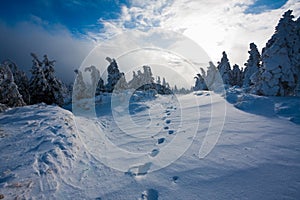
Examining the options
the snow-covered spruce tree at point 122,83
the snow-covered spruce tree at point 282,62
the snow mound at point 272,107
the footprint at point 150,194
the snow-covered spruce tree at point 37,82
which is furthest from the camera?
the snow-covered spruce tree at point 122,83

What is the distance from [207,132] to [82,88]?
1151 inches

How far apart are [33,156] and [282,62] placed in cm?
1437

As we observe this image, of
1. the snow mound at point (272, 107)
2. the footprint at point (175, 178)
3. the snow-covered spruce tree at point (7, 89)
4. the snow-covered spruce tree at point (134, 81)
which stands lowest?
→ the footprint at point (175, 178)

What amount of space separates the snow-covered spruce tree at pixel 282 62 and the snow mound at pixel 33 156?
1243 centimetres

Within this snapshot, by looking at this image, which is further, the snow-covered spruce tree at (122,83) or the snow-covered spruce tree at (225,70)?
the snow-covered spruce tree at (225,70)

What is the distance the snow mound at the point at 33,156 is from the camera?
12.4ft

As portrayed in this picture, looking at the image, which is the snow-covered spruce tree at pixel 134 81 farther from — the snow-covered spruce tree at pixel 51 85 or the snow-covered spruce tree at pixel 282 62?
the snow-covered spruce tree at pixel 282 62

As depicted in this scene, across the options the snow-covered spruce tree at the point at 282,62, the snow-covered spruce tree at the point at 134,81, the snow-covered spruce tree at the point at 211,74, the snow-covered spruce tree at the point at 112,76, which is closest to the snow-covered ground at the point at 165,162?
the snow-covered spruce tree at the point at 282,62

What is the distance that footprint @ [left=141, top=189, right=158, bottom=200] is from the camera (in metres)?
3.49

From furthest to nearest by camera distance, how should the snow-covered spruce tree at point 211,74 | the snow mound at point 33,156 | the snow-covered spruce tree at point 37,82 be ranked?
the snow-covered spruce tree at point 211,74 < the snow-covered spruce tree at point 37,82 < the snow mound at point 33,156

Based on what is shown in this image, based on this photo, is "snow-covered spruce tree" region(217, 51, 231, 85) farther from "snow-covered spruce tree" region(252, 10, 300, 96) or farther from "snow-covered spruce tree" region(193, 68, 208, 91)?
"snow-covered spruce tree" region(252, 10, 300, 96)

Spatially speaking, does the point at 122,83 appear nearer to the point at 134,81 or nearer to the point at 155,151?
the point at 134,81

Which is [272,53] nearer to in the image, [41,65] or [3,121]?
[3,121]

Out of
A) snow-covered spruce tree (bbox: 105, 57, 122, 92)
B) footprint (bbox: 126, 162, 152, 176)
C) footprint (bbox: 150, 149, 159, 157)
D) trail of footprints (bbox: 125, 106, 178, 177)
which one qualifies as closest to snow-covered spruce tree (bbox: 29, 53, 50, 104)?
snow-covered spruce tree (bbox: 105, 57, 122, 92)
